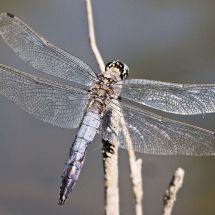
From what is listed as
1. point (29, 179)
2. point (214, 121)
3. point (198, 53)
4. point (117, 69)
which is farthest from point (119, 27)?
point (117, 69)

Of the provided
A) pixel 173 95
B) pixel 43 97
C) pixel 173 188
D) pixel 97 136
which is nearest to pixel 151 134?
pixel 173 95

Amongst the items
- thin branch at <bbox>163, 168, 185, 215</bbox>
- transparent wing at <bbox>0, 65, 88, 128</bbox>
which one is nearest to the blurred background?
transparent wing at <bbox>0, 65, 88, 128</bbox>

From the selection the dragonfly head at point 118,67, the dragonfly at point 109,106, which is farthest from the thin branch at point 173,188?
the dragonfly head at point 118,67

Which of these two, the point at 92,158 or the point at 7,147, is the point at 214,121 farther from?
the point at 7,147

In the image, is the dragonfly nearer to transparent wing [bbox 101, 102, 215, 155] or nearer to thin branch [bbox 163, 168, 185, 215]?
transparent wing [bbox 101, 102, 215, 155]

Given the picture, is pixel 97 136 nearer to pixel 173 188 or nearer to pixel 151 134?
pixel 151 134

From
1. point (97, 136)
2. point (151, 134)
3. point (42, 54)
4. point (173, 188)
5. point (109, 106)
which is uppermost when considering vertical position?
point (97, 136)

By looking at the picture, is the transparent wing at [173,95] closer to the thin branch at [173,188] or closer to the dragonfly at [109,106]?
the dragonfly at [109,106]
